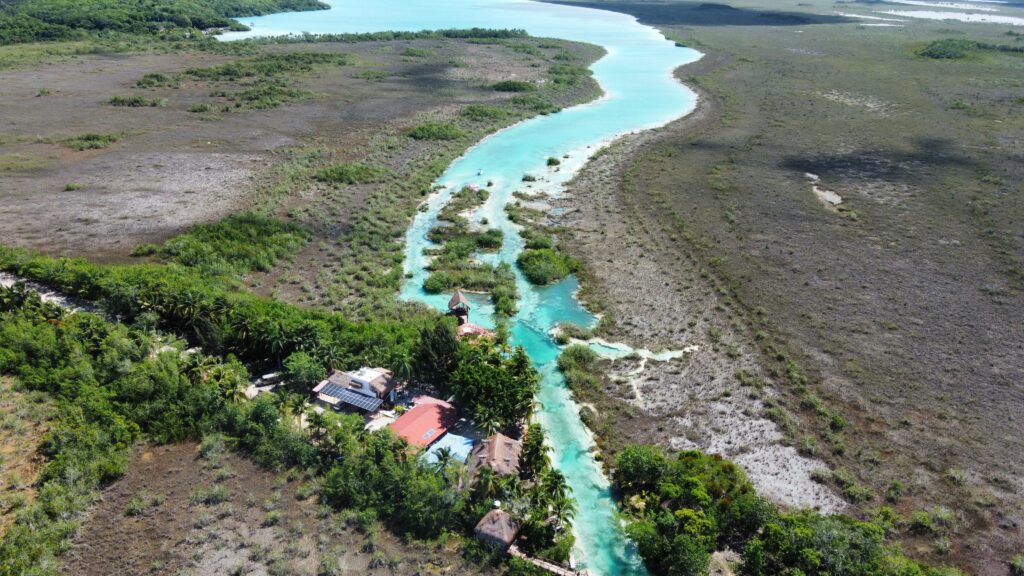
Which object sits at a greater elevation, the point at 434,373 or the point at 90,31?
the point at 90,31

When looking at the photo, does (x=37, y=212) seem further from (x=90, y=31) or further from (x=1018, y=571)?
(x=90, y=31)

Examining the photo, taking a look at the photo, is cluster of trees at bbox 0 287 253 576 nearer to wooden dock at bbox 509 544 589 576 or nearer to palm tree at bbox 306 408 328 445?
palm tree at bbox 306 408 328 445

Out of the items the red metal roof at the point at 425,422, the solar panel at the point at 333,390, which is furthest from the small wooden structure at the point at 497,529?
the solar panel at the point at 333,390

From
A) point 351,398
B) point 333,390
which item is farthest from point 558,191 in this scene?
point 351,398

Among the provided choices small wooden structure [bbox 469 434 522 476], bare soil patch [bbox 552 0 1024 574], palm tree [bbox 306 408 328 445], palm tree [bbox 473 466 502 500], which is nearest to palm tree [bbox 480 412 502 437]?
small wooden structure [bbox 469 434 522 476]

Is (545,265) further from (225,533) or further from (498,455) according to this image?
(225,533)

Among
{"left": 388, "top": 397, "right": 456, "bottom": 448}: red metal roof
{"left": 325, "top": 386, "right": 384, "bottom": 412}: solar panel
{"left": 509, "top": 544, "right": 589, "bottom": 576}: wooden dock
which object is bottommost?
{"left": 509, "top": 544, "right": 589, "bottom": 576}: wooden dock

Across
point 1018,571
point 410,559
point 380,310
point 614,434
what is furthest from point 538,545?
point 380,310
